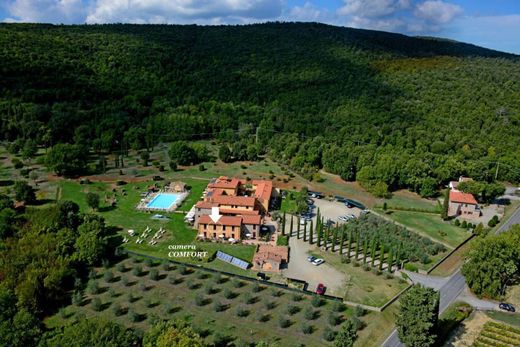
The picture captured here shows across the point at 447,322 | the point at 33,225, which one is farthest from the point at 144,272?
the point at 447,322

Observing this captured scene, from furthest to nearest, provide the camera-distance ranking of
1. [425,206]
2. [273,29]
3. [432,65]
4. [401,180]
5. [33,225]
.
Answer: [273,29] < [432,65] < [401,180] < [425,206] < [33,225]

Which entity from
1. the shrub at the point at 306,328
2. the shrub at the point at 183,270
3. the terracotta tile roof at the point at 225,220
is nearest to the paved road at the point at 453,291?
the shrub at the point at 306,328

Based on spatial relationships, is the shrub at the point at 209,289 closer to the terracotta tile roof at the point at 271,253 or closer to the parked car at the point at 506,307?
the terracotta tile roof at the point at 271,253

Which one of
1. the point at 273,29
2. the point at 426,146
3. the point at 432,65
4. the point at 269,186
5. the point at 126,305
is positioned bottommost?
the point at 126,305

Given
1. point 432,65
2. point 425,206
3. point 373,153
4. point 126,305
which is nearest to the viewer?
point 126,305

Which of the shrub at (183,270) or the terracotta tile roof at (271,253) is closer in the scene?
the shrub at (183,270)

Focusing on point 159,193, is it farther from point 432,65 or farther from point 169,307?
point 432,65

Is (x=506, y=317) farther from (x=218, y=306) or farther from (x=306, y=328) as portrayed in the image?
(x=218, y=306)

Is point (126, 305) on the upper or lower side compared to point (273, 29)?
lower
